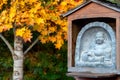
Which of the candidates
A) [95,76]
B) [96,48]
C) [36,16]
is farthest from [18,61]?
[95,76]

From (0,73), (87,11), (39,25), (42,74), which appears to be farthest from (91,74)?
(0,73)

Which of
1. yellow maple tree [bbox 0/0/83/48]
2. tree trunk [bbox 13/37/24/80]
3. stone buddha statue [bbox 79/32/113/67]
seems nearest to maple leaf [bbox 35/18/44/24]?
yellow maple tree [bbox 0/0/83/48]

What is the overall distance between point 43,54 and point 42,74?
363mm

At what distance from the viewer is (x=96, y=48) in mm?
4355

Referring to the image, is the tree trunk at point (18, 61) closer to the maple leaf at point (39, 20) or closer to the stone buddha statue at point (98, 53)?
the maple leaf at point (39, 20)

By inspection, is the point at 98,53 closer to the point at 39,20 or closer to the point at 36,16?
the point at 39,20

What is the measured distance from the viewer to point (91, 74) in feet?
14.0

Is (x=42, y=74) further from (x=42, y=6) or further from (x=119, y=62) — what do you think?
(x=119, y=62)

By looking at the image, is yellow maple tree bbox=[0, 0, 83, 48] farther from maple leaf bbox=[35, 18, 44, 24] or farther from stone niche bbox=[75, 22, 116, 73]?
stone niche bbox=[75, 22, 116, 73]

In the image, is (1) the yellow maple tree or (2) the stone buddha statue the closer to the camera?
(2) the stone buddha statue

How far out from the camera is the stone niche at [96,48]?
4.21 m

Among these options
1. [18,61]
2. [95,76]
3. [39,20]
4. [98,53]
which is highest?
[39,20]

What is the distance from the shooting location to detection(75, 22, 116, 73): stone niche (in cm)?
421

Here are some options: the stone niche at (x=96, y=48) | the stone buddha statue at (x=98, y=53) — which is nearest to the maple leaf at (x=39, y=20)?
the stone niche at (x=96, y=48)
